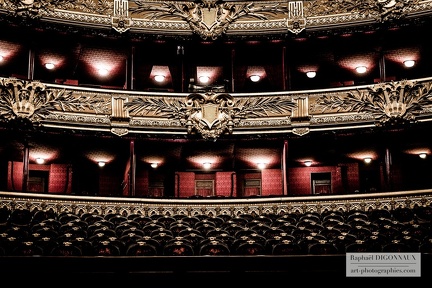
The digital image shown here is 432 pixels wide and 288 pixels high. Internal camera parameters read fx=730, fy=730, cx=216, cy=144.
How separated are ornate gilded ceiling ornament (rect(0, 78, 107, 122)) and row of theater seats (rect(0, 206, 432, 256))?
2.50 m

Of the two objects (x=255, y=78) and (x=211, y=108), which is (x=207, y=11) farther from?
(x=211, y=108)

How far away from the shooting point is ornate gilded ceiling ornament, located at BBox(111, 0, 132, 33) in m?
17.2

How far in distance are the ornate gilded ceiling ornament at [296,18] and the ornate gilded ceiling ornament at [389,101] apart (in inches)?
76.3

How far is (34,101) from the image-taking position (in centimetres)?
1611

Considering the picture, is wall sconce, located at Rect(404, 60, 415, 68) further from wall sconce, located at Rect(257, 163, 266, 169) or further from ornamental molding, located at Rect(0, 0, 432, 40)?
wall sconce, located at Rect(257, 163, 266, 169)

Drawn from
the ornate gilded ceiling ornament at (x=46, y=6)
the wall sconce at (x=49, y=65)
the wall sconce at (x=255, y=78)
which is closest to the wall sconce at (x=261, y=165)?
the wall sconce at (x=255, y=78)

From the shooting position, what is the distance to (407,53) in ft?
57.1

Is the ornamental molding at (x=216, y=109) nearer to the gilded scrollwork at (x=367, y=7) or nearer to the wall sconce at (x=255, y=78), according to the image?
the wall sconce at (x=255, y=78)

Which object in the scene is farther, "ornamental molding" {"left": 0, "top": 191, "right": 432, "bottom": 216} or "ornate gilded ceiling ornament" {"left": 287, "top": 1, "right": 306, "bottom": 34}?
"ornate gilded ceiling ornament" {"left": 287, "top": 1, "right": 306, "bottom": 34}

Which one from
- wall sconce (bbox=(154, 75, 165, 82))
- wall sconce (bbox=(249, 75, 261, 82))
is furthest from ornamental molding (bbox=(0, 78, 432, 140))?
wall sconce (bbox=(249, 75, 261, 82))

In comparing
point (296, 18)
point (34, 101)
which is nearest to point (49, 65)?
point (34, 101)

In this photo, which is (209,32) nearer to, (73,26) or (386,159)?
(73,26)

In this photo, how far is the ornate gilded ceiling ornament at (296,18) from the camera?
17344 millimetres

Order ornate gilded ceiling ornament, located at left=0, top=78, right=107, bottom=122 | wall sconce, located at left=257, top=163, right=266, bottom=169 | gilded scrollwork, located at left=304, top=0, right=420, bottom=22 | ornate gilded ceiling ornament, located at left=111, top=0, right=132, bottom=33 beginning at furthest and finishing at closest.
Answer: wall sconce, located at left=257, top=163, right=266, bottom=169, ornate gilded ceiling ornament, located at left=111, top=0, right=132, bottom=33, gilded scrollwork, located at left=304, top=0, right=420, bottom=22, ornate gilded ceiling ornament, located at left=0, top=78, right=107, bottom=122
